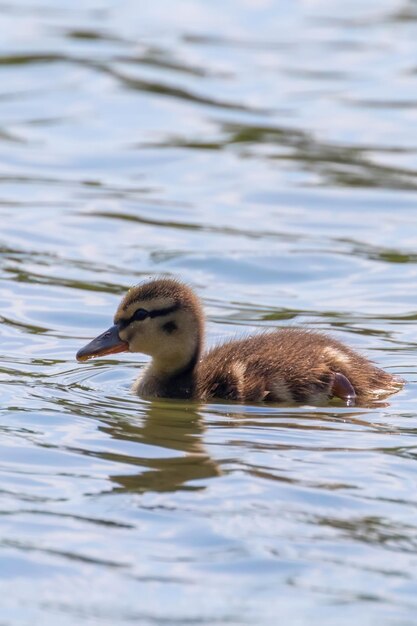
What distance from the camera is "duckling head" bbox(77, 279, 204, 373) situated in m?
A: 8.16

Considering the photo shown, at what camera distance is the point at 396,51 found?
1966cm

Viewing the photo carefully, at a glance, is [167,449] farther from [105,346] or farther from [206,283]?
[206,283]

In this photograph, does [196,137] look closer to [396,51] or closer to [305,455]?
[396,51]

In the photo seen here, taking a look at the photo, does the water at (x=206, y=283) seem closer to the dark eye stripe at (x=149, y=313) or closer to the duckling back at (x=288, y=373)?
the duckling back at (x=288, y=373)

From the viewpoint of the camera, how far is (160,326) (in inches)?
321

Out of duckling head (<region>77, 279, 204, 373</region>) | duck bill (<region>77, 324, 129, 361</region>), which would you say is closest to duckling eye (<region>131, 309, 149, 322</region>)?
duckling head (<region>77, 279, 204, 373</region>)

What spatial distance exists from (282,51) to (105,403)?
12387 mm

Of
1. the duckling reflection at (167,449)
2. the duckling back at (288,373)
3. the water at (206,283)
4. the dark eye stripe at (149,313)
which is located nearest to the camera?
the water at (206,283)

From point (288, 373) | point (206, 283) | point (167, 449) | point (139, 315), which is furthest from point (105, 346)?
point (206, 283)

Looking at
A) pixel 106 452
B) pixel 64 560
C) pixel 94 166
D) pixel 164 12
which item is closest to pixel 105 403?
pixel 106 452

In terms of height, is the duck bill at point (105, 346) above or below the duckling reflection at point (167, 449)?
above

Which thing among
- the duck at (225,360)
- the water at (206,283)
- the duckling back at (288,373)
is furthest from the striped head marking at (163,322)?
the water at (206,283)

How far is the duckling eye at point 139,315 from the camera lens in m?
8.16

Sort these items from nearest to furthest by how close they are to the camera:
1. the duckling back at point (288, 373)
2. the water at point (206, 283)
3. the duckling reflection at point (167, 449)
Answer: the water at point (206, 283) → the duckling reflection at point (167, 449) → the duckling back at point (288, 373)
